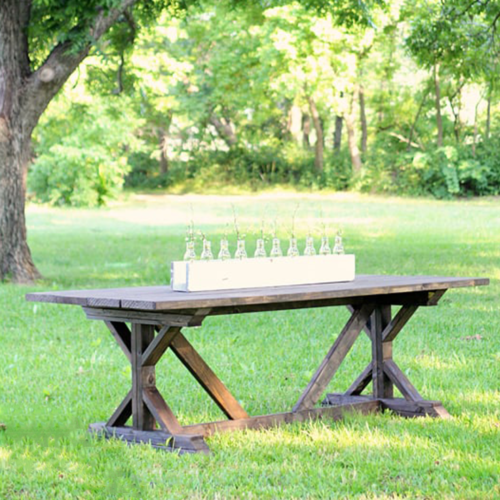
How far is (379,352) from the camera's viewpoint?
6.17 m

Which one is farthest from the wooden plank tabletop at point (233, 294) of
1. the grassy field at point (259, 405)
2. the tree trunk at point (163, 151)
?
the tree trunk at point (163, 151)

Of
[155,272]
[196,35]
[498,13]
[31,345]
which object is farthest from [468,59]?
[196,35]

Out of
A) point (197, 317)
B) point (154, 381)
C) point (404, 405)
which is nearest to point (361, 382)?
point (404, 405)

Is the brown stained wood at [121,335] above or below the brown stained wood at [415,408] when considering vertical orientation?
above

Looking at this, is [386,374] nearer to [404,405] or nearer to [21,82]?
[404,405]

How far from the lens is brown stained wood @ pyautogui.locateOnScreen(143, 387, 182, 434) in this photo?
16.9ft

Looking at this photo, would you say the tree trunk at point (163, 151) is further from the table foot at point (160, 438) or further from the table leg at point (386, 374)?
the table foot at point (160, 438)

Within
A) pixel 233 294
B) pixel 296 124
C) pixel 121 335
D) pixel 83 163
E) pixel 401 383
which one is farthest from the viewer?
pixel 296 124

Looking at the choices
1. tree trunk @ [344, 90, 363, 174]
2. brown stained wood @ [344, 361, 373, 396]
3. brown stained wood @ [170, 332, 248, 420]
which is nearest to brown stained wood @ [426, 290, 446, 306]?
brown stained wood @ [344, 361, 373, 396]

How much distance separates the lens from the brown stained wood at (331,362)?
5762mm

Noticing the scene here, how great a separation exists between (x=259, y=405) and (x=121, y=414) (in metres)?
1.17

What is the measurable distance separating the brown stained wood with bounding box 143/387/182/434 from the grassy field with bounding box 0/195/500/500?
18 centimetres

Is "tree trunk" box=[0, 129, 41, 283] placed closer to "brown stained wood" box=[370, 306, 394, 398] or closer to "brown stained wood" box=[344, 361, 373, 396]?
"brown stained wood" box=[344, 361, 373, 396]

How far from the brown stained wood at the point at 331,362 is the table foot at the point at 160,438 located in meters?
0.86
